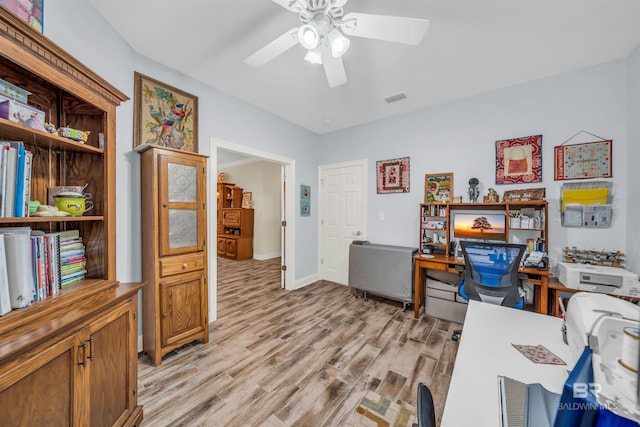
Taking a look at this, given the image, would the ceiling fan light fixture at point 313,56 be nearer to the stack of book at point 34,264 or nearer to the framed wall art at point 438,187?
the stack of book at point 34,264

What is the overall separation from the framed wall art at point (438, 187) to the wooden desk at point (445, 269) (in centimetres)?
77

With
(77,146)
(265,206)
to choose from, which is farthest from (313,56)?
(265,206)

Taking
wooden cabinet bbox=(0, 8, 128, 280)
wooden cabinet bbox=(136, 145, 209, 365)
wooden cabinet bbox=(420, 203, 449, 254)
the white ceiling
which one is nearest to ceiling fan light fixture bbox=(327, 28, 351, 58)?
the white ceiling

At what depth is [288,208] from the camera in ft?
12.8

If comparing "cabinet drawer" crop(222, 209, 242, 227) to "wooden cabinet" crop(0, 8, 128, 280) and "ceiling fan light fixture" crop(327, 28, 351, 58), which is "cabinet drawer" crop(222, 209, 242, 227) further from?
"ceiling fan light fixture" crop(327, 28, 351, 58)

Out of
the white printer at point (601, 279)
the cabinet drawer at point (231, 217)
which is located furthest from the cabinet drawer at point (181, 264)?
the cabinet drawer at point (231, 217)

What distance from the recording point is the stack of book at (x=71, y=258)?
1308 millimetres

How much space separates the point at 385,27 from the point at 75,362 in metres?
2.34

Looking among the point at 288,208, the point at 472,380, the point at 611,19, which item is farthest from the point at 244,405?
the point at 611,19

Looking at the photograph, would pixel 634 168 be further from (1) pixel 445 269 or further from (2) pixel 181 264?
(2) pixel 181 264

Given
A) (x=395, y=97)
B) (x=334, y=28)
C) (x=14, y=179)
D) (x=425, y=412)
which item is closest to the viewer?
(x=425, y=412)

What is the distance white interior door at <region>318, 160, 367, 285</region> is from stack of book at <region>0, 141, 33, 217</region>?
138 inches

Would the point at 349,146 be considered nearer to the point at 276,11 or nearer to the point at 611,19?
the point at 276,11

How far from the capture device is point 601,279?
1979 millimetres
